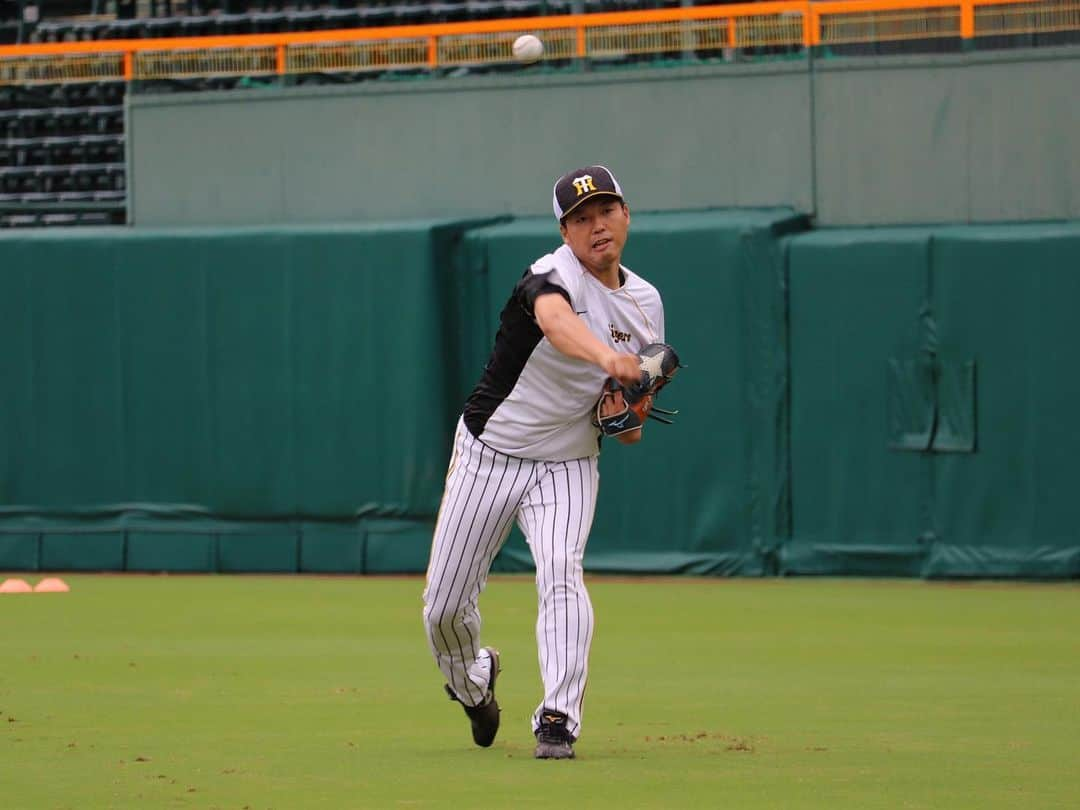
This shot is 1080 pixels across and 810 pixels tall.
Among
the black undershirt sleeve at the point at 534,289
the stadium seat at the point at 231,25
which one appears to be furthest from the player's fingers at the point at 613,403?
the stadium seat at the point at 231,25

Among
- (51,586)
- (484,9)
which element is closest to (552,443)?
(51,586)

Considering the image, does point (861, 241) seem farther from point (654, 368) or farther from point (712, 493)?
point (654, 368)

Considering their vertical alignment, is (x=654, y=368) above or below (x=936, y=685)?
above

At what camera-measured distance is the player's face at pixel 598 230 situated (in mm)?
6559

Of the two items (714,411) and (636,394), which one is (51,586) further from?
(636,394)

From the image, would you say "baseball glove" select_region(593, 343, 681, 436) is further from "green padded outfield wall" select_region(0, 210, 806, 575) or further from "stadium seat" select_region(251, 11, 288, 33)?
"stadium seat" select_region(251, 11, 288, 33)

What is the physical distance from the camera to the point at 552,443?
670cm

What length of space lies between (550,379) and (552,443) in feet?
0.70

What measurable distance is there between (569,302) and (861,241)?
8.42 metres

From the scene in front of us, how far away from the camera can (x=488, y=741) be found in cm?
701

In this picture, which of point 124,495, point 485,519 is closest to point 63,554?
point 124,495

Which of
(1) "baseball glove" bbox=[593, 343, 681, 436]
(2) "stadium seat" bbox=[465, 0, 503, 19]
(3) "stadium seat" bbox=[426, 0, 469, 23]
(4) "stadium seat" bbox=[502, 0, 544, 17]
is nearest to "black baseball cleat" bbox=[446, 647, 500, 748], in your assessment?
(1) "baseball glove" bbox=[593, 343, 681, 436]

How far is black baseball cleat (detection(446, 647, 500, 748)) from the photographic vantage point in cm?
694

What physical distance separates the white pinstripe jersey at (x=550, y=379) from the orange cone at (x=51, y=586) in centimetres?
→ 875
